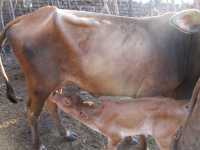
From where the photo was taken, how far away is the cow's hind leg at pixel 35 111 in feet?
11.7

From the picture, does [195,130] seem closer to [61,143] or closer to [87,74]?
[87,74]

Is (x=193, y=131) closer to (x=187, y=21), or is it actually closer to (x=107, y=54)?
(x=187, y=21)

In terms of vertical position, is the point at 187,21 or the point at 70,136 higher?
the point at 187,21

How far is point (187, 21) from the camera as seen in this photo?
3.17 meters

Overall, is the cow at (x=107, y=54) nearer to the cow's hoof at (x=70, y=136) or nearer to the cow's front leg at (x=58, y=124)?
the cow's front leg at (x=58, y=124)

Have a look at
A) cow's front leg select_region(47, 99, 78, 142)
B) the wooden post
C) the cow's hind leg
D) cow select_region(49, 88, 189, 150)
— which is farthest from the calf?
the wooden post

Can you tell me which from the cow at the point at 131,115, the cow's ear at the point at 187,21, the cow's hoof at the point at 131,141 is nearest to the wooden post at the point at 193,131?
the cow at the point at 131,115

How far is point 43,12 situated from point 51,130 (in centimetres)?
141

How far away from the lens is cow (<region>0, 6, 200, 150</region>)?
134 inches

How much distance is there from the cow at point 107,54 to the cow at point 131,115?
0.21 m

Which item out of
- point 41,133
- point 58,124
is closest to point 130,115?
point 58,124

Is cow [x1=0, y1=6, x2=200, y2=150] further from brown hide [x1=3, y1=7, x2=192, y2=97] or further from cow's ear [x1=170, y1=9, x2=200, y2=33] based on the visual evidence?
cow's ear [x1=170, y1=9, x2=200, y2=33]

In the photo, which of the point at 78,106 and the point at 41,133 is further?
the point at 41,133

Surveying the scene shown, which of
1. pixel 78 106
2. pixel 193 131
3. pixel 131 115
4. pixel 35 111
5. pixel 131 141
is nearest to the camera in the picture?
pixel 193 131
